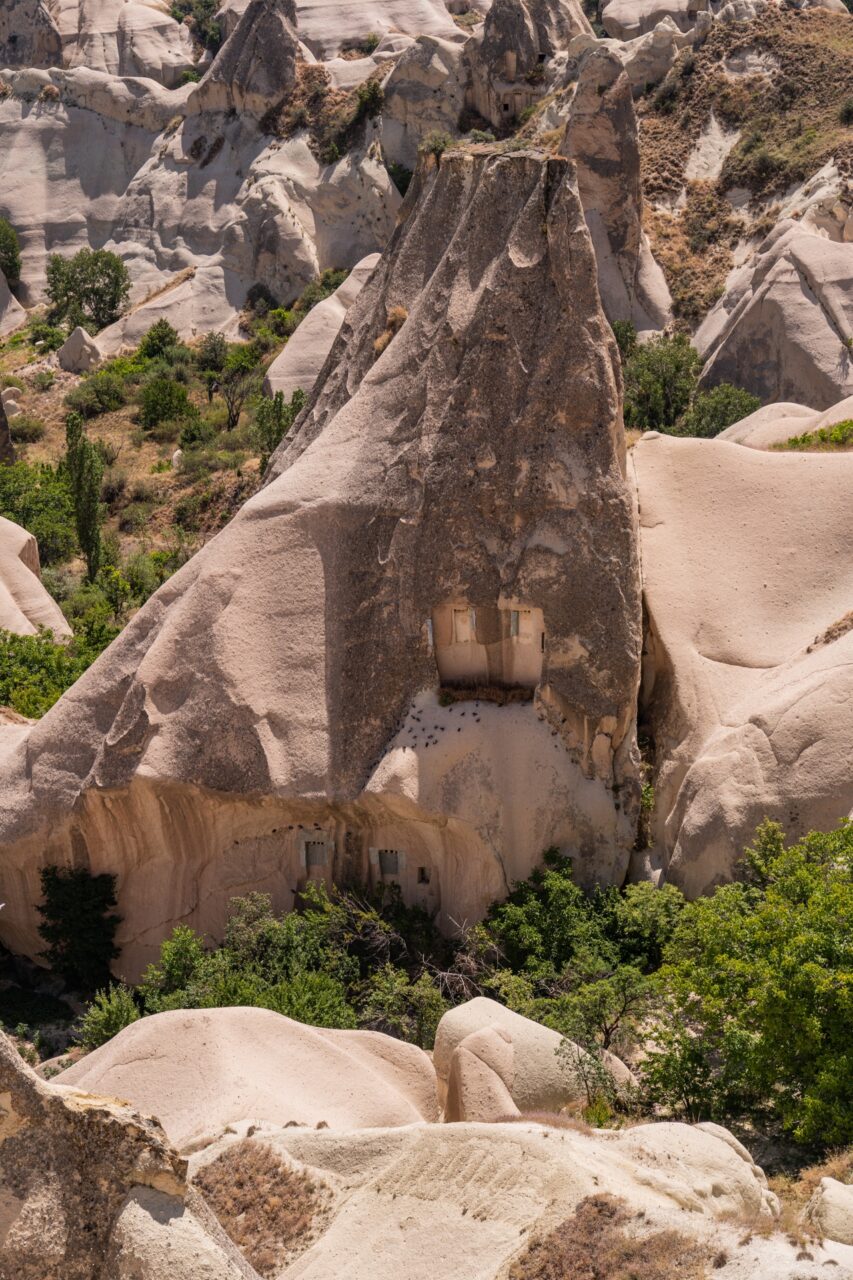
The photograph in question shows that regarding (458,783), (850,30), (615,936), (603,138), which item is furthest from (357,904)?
(850,30)

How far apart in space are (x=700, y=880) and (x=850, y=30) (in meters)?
49.0

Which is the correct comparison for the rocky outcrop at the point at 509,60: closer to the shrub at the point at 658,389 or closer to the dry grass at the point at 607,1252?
the shrub at the point at 658,389

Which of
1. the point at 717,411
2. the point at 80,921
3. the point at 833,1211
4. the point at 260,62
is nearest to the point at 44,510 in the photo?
the point at 717,411

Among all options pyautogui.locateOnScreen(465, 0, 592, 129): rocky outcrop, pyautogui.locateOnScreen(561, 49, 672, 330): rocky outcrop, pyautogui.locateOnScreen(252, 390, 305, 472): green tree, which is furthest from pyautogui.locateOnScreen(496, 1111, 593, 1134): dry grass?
pyautogui.locateOnScreen(465, 0, 592, 129): rocky outcrop

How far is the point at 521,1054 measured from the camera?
17.3 m

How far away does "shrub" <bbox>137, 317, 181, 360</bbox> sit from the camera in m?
58.5

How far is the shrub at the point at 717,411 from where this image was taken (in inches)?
1583

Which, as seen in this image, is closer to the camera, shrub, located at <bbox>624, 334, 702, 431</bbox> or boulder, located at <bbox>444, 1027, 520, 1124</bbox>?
boulder, located at <bbox>444, 1027, 520, 1124</bbox>

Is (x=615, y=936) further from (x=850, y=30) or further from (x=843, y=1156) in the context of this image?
(x=850, y=30)

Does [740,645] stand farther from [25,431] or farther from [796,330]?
[25,431]

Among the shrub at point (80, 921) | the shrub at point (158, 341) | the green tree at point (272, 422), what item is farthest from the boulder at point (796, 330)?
the shrub at point (80, 921)

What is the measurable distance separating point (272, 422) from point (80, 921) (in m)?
23.0

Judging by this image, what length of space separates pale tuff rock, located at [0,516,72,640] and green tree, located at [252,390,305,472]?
31.4 ft

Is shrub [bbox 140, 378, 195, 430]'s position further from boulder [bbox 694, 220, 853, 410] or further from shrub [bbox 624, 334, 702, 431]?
boulder [bbox 694, 220, 853, 410]
